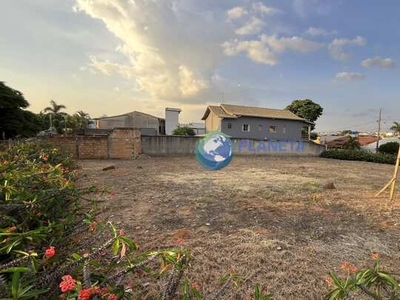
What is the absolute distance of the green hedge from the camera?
1438cm

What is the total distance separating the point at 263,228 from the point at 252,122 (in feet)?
61.4

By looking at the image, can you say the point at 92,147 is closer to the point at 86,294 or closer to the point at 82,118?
the point at 86,294

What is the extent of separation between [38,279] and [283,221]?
11.6 feet

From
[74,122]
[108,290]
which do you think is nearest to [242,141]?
[108,290]

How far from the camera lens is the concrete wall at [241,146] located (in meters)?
13.8

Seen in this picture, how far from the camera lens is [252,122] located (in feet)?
70.3

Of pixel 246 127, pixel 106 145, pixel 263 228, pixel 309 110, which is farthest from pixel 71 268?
pixel 309 110

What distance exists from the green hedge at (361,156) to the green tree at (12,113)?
18192mm

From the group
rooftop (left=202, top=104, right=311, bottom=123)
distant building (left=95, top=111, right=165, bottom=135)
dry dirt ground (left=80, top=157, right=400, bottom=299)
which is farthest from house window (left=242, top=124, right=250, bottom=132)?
dry dirt ground (left=80, top=157, right=400, bottom=299)

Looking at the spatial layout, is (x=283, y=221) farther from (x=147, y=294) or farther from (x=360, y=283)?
(x=360, y=283)

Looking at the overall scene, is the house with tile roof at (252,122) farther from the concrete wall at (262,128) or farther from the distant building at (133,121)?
the distant building at (133,121)

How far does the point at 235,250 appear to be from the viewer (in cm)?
275

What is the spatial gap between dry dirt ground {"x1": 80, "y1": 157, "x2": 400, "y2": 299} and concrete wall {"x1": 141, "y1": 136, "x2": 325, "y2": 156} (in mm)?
7539

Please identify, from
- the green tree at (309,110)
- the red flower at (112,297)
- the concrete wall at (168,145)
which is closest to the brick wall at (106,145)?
the concrete wall at (168,145)
